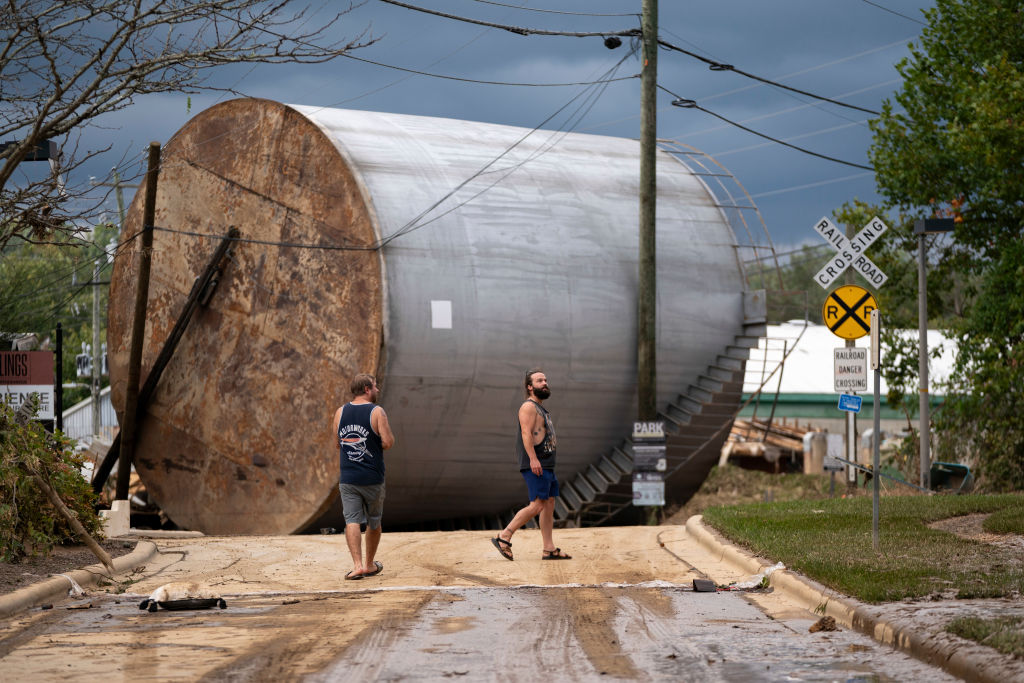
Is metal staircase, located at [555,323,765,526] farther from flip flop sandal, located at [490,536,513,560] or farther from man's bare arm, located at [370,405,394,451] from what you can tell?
man's bare arm, located at [370,405,394,451]

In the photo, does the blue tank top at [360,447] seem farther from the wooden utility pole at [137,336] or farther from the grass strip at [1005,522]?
the wooden utility pole at [137,336]

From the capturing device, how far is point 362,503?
1135 cm

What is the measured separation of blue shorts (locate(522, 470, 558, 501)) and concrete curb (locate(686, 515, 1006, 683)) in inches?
71.2

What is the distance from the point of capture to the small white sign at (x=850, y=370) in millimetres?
12719

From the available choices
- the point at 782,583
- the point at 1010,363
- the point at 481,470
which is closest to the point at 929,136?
the point at 1010,363

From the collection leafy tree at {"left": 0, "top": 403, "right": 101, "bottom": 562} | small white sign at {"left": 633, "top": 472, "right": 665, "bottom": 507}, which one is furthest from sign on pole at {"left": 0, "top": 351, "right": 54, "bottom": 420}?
small white sign at {"left": 633, "top": 472, "right": 665, "bottom": 507}

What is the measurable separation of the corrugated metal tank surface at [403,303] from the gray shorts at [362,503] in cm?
666

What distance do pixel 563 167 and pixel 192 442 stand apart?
7753 mm

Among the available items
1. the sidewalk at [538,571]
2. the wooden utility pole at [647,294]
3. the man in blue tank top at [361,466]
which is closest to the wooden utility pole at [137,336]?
the sidewalk at [538,571]

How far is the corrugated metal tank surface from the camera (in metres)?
18.6

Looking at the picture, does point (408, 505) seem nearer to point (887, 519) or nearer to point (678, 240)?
point (678, 240)

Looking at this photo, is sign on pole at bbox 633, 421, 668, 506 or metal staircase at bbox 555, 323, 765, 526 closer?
sign on pole at bbox 633, 421, 668, 506

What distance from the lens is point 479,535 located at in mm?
15125

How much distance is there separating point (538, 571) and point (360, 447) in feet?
6.55
